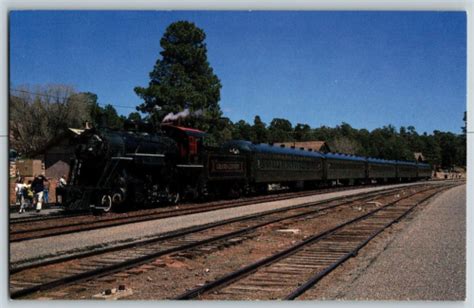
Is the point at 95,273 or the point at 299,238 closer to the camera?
the point at 95,273

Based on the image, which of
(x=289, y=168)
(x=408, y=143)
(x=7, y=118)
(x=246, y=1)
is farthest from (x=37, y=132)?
(x=289, y=168)

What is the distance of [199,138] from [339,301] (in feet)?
42.4

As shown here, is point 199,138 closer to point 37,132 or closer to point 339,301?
point 37,132

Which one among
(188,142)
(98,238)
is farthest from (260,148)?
(98,238)

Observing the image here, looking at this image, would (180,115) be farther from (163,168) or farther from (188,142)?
(188,142)

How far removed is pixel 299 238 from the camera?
11.7 m

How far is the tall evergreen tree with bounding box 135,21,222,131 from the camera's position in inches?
344

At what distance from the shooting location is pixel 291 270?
8508 millimetres

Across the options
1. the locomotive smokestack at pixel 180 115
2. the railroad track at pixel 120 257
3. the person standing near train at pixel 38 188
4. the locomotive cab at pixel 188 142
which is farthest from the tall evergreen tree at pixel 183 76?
the locomotive cab at pixel 188 142

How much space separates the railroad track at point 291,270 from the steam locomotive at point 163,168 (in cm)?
637

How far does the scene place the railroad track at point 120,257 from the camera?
7680 millimetres

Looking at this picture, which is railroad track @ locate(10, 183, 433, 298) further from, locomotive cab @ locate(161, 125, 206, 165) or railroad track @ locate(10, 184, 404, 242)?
locomotive cab @ locate(161, 125, 206, 165)

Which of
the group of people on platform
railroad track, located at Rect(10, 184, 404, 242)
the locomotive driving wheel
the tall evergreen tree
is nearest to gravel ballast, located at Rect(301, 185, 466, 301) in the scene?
the tall evergreen tree

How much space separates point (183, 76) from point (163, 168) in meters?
7.39
